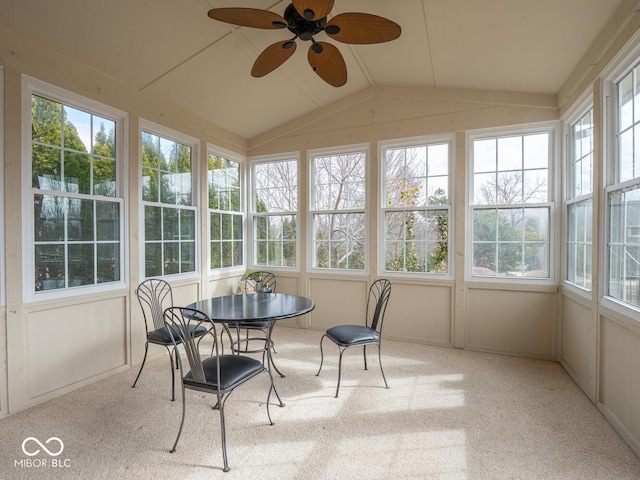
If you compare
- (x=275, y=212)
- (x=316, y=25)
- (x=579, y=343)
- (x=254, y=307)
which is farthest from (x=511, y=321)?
(x=316, y=25)

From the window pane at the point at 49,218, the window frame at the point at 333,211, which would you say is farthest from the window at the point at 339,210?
the window pane at the point at 49,218

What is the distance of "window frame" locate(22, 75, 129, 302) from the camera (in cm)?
254

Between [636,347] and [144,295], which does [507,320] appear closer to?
[636,347]

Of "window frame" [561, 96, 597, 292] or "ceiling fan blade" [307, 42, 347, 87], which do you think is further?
"window frame" [561, 96, 597, 292]

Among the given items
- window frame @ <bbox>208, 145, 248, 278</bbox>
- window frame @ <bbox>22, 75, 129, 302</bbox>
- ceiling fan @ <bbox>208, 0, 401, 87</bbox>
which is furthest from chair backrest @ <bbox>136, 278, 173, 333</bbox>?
ceiling fan @ <bbox>208, 0, 401, 87</bbox>

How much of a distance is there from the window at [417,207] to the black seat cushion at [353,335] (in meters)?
1.43

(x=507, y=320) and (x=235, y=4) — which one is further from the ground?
(x=235, y=4)

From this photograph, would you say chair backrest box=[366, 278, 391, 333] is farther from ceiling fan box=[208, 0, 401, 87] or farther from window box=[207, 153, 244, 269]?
window box=[207, 153, 244, 269]

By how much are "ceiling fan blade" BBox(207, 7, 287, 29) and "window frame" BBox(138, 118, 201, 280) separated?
181 cm

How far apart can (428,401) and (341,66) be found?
105 inches

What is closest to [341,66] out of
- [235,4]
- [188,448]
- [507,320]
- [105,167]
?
[235,4]

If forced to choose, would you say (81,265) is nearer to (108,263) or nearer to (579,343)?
(108,263)

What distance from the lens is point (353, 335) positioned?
2.86 metres

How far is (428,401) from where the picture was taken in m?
2.64
